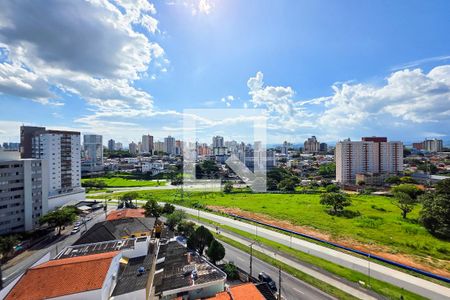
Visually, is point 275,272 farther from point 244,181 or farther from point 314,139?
point 314,139

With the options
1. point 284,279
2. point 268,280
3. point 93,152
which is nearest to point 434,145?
point 284,279

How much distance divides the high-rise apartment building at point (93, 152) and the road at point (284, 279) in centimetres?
4728

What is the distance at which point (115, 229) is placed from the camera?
14.3 meters

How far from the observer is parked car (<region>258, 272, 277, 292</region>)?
9.85 m

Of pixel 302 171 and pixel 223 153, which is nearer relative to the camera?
pixel 302 171

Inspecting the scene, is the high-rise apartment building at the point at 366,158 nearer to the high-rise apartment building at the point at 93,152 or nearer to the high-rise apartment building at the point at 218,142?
the high-rise apartment building at the point at 218,142

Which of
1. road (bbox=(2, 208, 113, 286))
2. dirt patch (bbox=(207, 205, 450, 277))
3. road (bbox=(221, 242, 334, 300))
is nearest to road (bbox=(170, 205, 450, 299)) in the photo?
dirt patch (bbox=(207, 205, 450, 277))

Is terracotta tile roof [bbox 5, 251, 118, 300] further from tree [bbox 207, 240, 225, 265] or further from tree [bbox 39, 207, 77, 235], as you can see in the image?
tree [bbox 39, 207, 77, 235]

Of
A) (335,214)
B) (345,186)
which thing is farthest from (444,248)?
(345,186)

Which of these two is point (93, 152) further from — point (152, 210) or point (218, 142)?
point (152, 210)

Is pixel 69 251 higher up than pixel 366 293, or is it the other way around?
pixel 69 251

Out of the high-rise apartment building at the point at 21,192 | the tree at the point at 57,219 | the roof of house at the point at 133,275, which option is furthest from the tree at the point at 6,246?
the roof of house at the point at 133,275

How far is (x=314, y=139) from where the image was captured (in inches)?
4016

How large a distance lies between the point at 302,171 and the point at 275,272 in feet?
149
